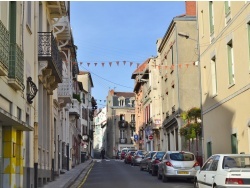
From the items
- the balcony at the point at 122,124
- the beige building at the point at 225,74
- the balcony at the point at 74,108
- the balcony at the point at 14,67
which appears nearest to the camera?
the balcony at the point at 14,67

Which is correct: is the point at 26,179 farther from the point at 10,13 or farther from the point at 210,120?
the point at 210,120

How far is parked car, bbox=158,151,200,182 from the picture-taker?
72.2 ft

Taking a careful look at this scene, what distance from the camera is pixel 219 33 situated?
23.6 metres

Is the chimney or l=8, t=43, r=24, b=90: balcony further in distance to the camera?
the chimney

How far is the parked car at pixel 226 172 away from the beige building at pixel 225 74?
621cm

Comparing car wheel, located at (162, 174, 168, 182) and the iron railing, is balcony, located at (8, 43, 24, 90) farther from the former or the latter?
car wheel, located at (162, 174, 168, 182)

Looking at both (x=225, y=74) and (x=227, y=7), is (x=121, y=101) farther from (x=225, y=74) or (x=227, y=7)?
(x=227, y=7)

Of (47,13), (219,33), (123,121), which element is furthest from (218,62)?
(123,121)

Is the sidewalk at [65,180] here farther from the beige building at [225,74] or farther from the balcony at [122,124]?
the balcony at [122,124]

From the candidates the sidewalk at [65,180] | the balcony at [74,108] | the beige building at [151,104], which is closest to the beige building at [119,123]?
the beige building at [151,104]

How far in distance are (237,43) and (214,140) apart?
249 inches

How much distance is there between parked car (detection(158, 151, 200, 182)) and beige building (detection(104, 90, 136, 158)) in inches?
2860

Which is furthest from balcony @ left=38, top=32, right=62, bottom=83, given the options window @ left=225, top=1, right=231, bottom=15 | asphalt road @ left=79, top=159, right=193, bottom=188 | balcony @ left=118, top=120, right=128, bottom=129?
balcony @ left=118, top=120, right=128, bottom=129

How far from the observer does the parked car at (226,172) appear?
11.9m
